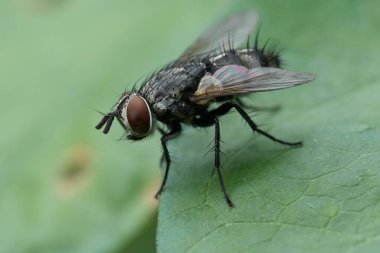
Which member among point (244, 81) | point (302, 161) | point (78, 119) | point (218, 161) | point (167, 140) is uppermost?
point (244, 81)

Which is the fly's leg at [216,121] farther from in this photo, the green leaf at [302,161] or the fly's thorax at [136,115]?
the fly's thorax at [136,115]

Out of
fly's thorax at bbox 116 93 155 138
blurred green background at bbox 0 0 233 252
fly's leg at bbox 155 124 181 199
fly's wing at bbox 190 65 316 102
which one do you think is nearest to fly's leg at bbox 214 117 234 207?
fly's wing at bbox 190 65 316 102

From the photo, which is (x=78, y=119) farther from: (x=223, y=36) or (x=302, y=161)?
(x=302, y=161)

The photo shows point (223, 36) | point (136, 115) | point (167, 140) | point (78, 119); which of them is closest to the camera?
point (136, 115)

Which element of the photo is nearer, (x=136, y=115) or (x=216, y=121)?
(x=136, y=115)

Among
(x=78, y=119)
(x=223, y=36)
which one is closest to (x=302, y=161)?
(x=223, y=36)

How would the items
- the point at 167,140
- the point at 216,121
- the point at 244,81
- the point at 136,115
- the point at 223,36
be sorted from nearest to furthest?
1. the point at 244,81
2. the point at 136,115
3. the point at 216,121
4. the point at 167,140
5. the point at 223,36
